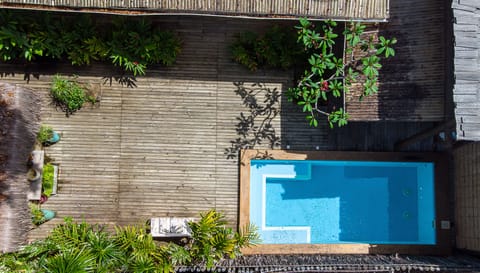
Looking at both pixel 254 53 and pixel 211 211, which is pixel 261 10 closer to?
pixel 254 53

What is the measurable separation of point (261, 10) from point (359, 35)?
2.99 metres

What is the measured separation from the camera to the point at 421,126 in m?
13.2

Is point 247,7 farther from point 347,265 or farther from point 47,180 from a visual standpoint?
point 47,180

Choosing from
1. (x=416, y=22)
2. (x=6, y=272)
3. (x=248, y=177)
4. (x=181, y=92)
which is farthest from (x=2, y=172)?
(x=416, y=22)

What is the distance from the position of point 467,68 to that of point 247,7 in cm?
602

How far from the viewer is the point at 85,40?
1223 centimetres

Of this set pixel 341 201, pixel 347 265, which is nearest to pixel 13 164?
pixel 347 265

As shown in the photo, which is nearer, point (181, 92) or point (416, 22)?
point (416, 22)

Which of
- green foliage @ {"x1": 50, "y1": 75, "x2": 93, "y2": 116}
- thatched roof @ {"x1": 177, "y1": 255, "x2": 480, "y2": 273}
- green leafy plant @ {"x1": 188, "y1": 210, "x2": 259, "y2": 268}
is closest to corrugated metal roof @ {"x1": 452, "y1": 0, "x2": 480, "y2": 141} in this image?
thatched roof @ {"x1": 177, "y1": 255, "x2": 480, "y2": 273}

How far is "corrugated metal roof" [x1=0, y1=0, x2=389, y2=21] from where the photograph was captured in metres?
10.7

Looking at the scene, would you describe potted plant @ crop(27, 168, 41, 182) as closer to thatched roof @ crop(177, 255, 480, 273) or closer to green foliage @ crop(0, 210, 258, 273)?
green foliage @ crop(0, 210, 258, 273)

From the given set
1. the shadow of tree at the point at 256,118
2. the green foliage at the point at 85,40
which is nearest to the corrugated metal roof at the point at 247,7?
the green foliage at the point at 85,40

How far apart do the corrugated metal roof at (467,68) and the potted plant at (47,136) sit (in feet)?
39.1

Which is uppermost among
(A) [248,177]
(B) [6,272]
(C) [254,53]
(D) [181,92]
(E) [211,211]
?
(C) [254,53]
